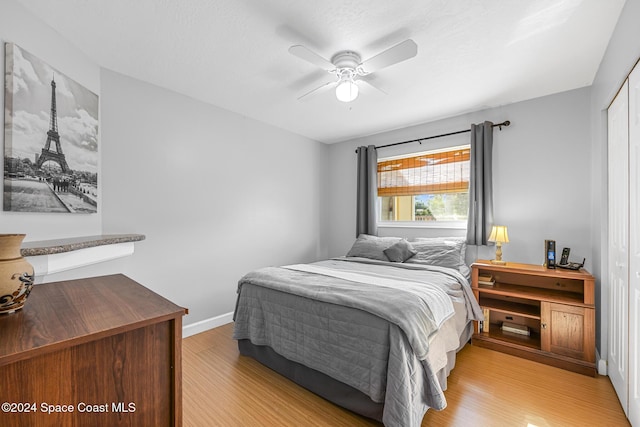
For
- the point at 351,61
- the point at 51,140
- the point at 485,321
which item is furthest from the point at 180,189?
the point at 485,321

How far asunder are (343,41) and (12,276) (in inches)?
83.3

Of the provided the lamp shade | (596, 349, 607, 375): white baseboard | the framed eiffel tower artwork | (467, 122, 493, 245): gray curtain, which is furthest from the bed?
the framed eiffel tower artwork

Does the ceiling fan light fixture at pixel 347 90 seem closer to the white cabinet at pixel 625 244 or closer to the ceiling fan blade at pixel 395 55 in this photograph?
the ceiling fan blade at pixel 395 55

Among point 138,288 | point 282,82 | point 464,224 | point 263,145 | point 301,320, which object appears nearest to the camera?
point 138,288

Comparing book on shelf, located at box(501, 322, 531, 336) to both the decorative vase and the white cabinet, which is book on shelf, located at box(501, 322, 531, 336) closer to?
the white cabinet

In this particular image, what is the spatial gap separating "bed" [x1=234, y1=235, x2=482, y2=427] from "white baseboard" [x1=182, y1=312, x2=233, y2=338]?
75 centimetres

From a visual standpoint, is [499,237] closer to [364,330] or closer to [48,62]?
[364,330]

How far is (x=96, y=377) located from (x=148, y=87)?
269cm

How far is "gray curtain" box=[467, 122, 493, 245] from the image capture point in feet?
10.4

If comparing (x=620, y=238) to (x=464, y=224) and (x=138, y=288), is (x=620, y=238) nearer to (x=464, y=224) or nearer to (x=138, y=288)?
(x=464, y=224)

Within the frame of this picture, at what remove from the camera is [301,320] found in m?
2.10

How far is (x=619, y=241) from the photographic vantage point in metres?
1.89

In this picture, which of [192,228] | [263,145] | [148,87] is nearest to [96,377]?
[192,228]

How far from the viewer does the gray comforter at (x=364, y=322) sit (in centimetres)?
162
